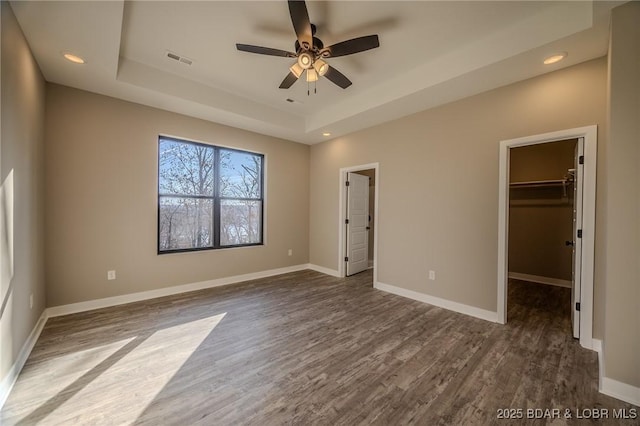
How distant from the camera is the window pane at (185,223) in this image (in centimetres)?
396

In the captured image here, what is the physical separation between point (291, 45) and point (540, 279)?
5702mm

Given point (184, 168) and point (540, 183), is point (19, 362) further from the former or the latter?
point (540, 183)

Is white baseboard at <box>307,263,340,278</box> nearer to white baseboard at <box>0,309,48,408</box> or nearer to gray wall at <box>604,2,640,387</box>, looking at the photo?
gray wall at <box>604,2,640,387</box>

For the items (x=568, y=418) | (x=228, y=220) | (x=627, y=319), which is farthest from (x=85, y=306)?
(x=627, y=319)

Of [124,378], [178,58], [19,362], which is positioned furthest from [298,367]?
[178,58]

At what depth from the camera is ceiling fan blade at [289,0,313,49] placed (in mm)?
1910

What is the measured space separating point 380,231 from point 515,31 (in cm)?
293

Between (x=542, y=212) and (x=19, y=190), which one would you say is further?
(x=542, y=212)

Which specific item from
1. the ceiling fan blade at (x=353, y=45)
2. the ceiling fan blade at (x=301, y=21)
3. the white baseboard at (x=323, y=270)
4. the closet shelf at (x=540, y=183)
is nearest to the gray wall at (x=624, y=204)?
the ceiling fan blade at (x=353, y=45)

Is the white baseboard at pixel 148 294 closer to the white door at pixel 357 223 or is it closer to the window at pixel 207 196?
the window at pixel 207 196

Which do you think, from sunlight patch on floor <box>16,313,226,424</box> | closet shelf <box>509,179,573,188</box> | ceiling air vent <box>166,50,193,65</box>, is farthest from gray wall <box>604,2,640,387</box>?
ceiling air vent <box>166,50,193,65</box>

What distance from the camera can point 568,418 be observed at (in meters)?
1.67

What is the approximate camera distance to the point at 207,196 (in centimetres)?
436

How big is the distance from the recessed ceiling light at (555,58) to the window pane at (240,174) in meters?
4.32
